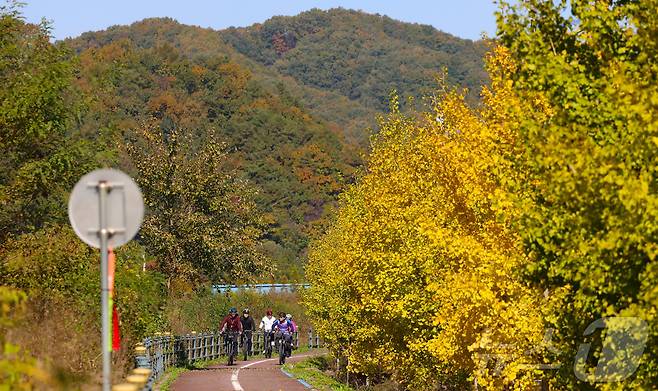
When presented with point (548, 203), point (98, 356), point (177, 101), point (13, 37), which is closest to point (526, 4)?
point (548, 203)

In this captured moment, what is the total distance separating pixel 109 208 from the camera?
9.97 m

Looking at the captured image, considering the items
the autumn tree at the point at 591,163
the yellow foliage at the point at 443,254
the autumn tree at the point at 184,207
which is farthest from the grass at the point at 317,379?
the autumn tree at the point at 591,163

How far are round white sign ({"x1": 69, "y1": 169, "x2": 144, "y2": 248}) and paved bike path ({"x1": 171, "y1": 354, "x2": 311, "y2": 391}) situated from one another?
661 inches

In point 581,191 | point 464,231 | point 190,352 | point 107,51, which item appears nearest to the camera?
point 581,191

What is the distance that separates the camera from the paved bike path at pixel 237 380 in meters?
27.0

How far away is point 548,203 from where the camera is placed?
41.3 feet

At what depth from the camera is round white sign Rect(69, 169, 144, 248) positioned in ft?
32.3

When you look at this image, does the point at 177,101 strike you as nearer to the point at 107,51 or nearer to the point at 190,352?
the point at 107,51

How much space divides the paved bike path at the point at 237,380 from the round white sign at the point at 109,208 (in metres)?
16.8

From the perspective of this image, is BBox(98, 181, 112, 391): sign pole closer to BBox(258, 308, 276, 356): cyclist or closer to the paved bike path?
the paved bike path

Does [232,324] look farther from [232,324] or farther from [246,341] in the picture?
[246,341]

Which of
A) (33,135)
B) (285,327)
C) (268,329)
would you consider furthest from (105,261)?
(268,329)

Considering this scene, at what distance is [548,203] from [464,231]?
8.04m

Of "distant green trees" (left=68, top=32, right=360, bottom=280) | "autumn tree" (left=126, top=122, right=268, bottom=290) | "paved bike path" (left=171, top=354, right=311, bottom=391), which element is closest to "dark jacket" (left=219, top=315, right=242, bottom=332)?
"paved bike path" (left=171, top=354, right=311, bottom=391)
